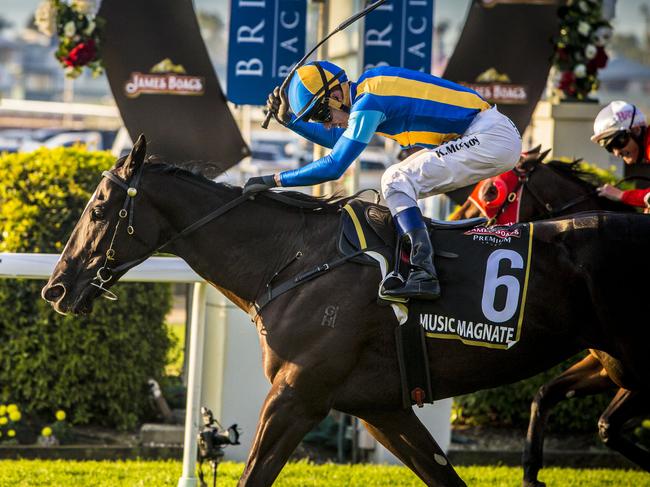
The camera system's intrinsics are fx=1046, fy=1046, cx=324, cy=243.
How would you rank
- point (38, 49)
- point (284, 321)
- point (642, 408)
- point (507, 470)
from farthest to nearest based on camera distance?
point (38, 49) < point (507, 470) < point (642, 408) < point (284, 321)

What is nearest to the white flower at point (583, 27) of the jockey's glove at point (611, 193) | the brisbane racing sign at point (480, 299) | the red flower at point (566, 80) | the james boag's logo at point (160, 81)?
the red flower at point (566, 80)

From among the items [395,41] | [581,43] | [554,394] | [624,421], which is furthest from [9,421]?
[581,43]

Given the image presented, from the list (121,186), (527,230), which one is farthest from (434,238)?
(121,186)

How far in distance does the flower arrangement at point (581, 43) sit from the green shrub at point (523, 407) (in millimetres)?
2523

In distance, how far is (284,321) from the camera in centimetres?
445

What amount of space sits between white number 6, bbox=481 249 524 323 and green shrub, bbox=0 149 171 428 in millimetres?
3249

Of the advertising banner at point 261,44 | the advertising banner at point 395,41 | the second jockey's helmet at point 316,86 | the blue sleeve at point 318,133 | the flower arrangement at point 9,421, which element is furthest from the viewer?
the advertising banner at point 395,41

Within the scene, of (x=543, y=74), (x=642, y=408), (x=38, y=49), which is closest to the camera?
(x=642, y=408)

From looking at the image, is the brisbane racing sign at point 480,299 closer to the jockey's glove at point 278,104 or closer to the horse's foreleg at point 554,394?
the jockey's glove at point 278,104

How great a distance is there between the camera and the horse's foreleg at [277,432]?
4.30 meters

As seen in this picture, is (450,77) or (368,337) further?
(450,77)

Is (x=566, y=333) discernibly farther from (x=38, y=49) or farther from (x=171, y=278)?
(x=38, y=49)

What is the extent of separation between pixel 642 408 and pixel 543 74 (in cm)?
363

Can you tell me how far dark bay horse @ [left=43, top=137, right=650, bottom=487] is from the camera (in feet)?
14.5
